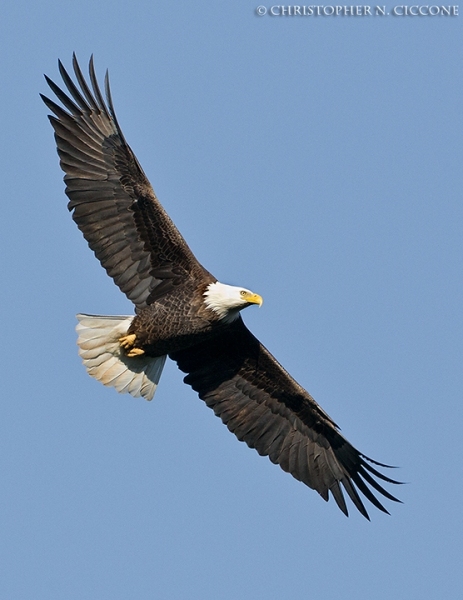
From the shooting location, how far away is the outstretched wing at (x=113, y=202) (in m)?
13.5

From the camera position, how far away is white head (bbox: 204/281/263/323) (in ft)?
43.9

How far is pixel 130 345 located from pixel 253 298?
132 centimetres

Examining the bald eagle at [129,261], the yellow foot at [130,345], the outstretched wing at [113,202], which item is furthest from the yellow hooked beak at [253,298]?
the yellow foot at [130,345]

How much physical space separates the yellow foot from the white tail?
0.20 ft

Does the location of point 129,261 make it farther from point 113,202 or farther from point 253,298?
point 253,298

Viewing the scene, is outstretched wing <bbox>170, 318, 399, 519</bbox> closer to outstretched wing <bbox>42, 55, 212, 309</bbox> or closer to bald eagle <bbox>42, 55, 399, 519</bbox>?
bald eagle <bbox>42, 55, 399, 519</bbox>

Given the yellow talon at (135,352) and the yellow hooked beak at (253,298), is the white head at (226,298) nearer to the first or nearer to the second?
the yellow hooked beak at (253,298)

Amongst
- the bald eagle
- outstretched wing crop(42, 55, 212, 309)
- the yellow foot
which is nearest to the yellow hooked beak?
the bald eagle

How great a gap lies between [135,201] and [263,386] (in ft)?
7.76

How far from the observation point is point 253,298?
1342 centimetres

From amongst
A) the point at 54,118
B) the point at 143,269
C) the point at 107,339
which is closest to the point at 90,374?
the point at 107,339

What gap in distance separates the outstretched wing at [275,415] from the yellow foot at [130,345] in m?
0.55

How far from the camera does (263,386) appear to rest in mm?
14438

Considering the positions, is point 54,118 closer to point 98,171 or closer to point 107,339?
point 98,171
